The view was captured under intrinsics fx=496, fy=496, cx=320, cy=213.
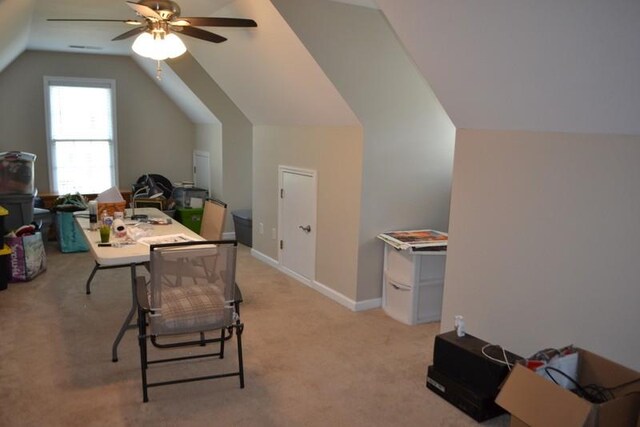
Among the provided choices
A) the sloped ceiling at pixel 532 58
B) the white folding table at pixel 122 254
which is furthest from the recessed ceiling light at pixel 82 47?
the sloped ceiling at pixel 532 58

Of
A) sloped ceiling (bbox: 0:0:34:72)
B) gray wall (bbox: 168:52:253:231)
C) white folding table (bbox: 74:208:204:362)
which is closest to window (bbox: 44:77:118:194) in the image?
sloped ceiling (bbox: 0:0:34:72)

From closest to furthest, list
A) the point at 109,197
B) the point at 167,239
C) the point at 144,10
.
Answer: the point at 144,10 → the point at 167,239 → the point at 109,197

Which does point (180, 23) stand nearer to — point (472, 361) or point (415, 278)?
point (415, 278)

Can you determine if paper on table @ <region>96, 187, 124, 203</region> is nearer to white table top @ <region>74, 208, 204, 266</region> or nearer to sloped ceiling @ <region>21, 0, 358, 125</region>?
white table top @ <region>74, 208, 204, 266</region>

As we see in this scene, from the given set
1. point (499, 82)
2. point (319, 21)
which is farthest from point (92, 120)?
point (499, 82)

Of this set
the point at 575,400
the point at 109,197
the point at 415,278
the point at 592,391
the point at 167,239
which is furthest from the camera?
the point at 109,197

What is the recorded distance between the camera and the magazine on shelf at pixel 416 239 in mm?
3809

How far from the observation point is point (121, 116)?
6.97 meters

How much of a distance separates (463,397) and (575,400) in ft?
2.62

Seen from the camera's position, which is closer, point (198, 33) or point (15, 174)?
point (198, 33)

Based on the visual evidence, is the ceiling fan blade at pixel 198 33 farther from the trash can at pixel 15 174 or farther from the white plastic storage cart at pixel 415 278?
the trash can at pixel 15 174

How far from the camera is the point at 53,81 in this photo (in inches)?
257

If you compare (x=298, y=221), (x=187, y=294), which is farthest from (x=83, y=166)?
(x=187, y=294)

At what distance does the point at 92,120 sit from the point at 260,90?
11.2 ft
